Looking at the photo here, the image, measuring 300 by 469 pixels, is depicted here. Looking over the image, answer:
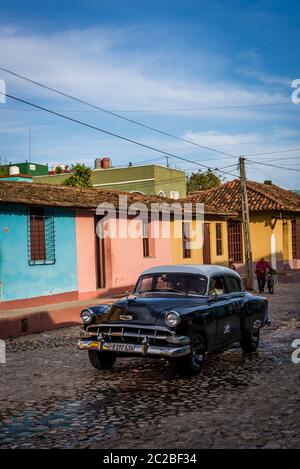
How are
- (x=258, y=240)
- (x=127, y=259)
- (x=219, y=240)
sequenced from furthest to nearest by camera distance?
(x=258, y=240) → (x=219, y=240) → (x=127, y=259)

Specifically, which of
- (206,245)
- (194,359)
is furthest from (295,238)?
(194,359)

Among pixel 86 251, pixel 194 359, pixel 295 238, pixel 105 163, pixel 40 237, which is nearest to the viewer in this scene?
pixel 194 359

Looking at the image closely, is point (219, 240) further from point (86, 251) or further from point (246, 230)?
point (86, 251)

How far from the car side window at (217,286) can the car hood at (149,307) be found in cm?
40

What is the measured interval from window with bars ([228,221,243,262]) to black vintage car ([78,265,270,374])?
2105 centimetres

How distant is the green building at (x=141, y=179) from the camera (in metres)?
37.5

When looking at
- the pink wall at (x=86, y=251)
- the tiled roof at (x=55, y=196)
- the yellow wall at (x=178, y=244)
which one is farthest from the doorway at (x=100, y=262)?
the yellow wall at (x=178, y=244)

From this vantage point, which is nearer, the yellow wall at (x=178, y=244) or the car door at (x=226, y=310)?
the car door at (x=226, y=310)

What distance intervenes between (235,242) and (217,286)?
879 inches

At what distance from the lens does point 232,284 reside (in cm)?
994

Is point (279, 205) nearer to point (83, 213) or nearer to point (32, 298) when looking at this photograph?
point (83, 213)

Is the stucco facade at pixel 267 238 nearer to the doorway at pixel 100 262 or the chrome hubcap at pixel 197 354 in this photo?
the doorway at pixel 100 262

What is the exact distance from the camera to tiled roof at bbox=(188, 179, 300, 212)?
30.2 metres
